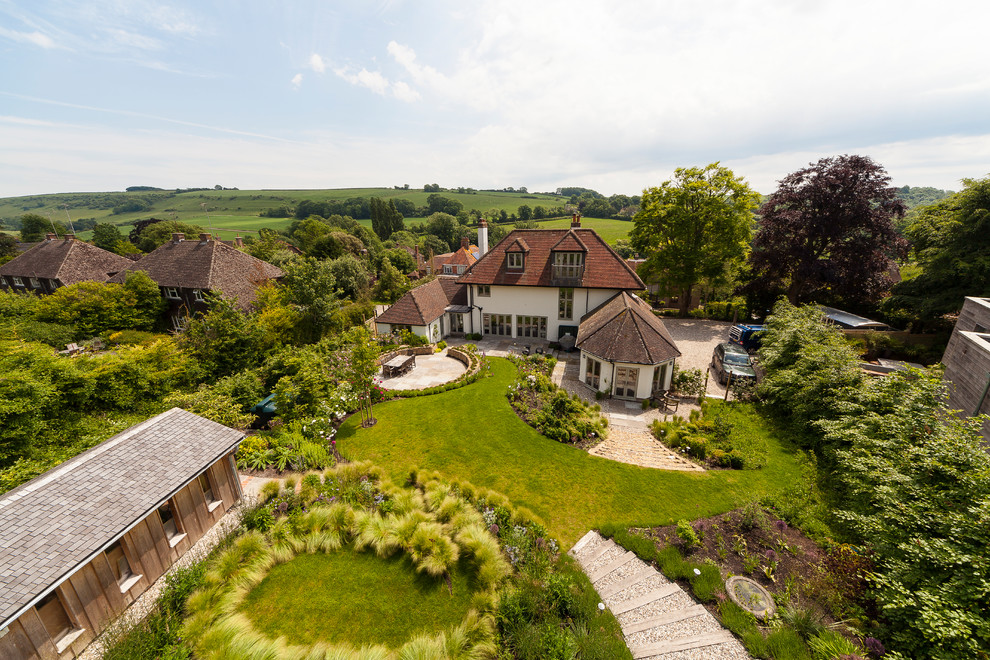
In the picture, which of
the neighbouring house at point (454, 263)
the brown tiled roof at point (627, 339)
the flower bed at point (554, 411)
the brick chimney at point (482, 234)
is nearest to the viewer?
the flower bed at point (554, 411)

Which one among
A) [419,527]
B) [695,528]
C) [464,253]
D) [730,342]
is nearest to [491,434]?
[419,527]

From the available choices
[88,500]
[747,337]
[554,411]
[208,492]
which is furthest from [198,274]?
[747,337]

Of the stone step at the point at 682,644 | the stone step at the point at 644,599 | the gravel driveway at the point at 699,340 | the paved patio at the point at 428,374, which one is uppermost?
the stone step at the point at 682,644

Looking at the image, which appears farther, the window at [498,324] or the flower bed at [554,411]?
the window at [498,324]

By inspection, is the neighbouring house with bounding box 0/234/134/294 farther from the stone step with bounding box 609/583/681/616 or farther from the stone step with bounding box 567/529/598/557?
the stone step with bounding box 609/583/681/616

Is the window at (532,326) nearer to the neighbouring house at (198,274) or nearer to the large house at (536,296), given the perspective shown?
the large house at (536,296)

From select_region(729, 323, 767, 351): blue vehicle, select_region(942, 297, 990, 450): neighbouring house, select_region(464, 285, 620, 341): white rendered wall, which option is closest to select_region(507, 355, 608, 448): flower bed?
select_region(464, 285, 620, 341): white rendered wall

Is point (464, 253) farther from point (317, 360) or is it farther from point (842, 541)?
point (842, 541)

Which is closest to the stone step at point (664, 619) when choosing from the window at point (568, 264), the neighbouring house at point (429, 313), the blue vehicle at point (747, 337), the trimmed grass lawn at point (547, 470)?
the trimmed grass lawn at point (547, 470)

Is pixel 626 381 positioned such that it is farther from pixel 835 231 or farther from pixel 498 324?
pixel 835 231
